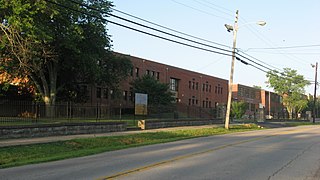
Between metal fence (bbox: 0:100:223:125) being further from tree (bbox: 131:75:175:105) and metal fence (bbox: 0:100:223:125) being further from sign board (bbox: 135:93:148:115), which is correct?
tree (bbox: 131:75:175:105)

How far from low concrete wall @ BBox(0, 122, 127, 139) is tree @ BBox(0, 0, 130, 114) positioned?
12.8 feet

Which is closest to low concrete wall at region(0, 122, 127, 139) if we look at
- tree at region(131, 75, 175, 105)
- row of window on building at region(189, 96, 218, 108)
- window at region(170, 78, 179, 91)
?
tree at region(131, 75, 175, 105)

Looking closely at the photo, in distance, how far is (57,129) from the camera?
22.2m

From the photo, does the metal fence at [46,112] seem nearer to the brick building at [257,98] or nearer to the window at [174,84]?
the window at [174,84]

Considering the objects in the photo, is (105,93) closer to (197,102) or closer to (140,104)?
(140,104)

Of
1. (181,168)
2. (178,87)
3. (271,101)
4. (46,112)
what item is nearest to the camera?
(181,168)

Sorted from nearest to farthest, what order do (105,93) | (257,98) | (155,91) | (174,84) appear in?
1. (155,91)
2. (105,93)
3. (174,84)
4. (257,98)

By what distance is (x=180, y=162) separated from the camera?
1247 cm

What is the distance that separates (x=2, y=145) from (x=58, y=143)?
2.61m

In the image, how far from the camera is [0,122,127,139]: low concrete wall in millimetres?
19391

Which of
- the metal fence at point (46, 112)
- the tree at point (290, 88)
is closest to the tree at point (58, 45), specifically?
the metal fence at point (46, 112)

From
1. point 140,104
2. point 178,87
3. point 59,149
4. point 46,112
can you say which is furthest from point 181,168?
point 178,87

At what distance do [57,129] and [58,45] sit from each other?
521 inches

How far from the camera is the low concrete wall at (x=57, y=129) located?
19.4 metres
